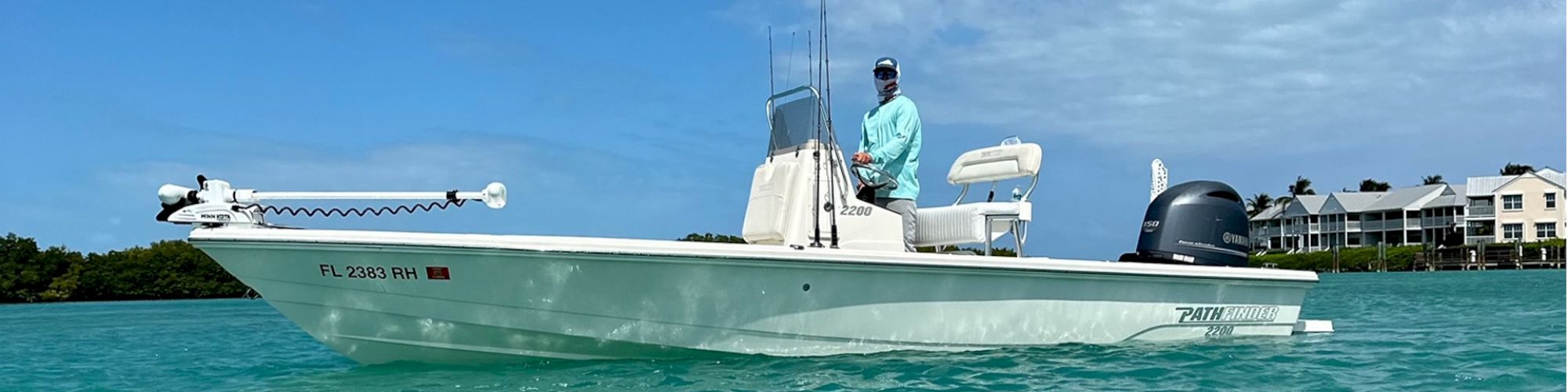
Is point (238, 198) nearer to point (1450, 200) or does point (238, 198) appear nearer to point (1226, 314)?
point (1226, 314)

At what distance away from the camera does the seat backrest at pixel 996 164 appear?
8766mm

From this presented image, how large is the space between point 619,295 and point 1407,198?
298 feet

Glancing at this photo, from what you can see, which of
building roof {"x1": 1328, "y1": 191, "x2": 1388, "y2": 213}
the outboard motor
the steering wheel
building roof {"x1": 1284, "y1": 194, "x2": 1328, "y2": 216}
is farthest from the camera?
building roof {"x1": 1284, "y1": 194, "x2": 1328, "y2": 216}

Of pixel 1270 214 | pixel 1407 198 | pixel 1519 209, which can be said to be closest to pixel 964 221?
pixel 1519 209

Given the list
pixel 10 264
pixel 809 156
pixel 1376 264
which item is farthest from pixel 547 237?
pixel 1376 264

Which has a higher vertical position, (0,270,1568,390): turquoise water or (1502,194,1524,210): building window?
(1502,194,1524,210): building window

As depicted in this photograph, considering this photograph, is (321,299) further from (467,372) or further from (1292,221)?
(1292,221)

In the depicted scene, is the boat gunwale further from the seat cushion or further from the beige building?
the beige building

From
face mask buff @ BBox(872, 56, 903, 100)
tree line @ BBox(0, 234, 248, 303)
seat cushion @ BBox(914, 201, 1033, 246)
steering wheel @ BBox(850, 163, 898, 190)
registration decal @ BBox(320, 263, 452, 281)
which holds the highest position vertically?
Answer: face mask buff @ BBox(872, 56, 903, 100)

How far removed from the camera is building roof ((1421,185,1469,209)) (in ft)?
269

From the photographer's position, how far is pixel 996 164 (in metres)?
8.98

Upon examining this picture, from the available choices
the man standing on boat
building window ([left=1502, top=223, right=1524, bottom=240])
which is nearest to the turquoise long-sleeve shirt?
the man standing on boat

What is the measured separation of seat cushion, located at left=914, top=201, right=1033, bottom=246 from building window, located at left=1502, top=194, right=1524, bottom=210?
3230 inches

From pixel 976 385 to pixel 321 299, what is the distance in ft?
11.1
